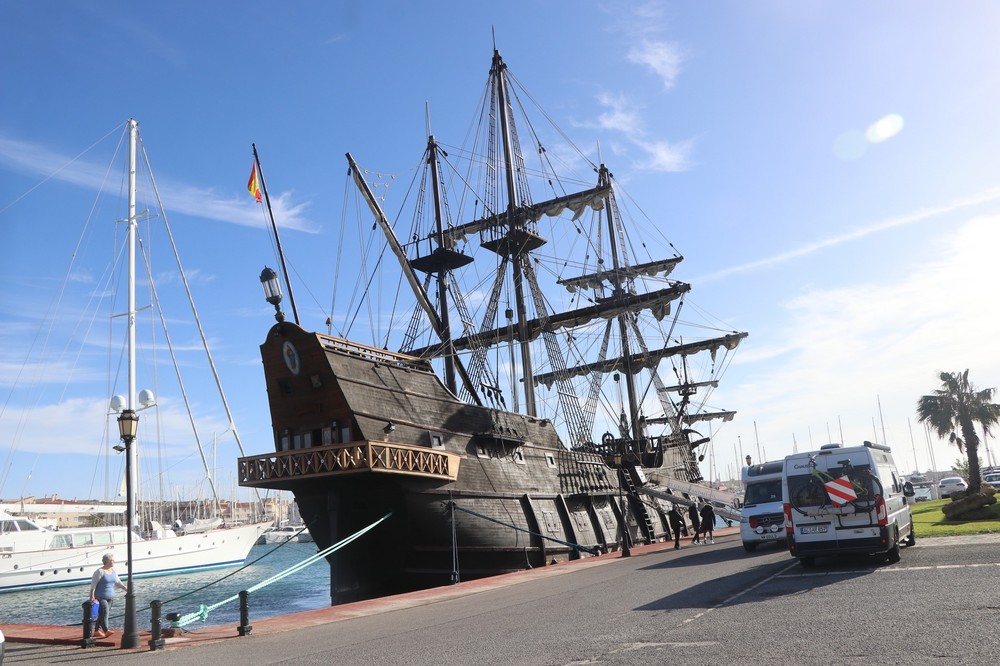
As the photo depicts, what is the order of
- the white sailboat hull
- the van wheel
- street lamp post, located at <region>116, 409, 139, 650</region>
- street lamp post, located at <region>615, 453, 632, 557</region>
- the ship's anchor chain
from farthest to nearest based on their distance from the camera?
the white sailboat hull, street lamp post, located at <region>615, 453, 632, 557</region>, the ship's anchor chain, the van wheel, street lamp post, located at <region>116, 409, 139, 650</region>

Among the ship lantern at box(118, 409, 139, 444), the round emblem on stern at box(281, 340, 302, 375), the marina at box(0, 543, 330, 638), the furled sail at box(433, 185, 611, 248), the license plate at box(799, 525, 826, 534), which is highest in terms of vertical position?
the furled sail at box(433, 185, 611, 248)

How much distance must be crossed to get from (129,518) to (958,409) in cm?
3856

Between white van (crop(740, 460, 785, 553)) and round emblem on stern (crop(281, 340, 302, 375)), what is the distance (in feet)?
39.1

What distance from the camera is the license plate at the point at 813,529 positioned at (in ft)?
43.3

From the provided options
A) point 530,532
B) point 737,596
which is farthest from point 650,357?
point 737,596

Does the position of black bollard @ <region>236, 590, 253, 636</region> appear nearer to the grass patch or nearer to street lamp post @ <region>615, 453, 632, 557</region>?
street lamp post @ <region>615, 453, 632, 557</region>

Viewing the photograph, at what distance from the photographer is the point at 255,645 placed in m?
11.0

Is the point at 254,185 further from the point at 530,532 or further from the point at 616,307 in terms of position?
the point at 616,307

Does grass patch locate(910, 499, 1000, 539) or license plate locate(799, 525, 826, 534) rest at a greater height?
license plate locate(799, 525, 826, 534)

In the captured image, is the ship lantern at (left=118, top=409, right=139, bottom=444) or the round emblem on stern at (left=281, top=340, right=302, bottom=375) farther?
the round emblem on stern at (left=281, top=340, right=302, bottom=375)

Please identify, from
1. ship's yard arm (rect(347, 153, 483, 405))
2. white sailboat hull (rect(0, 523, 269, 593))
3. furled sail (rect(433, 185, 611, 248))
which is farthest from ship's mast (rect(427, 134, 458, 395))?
white sailboat hull (rect(0, 523, 269, 593))

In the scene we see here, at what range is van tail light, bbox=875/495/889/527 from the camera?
12836 mm

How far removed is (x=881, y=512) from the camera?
1291 centimetres

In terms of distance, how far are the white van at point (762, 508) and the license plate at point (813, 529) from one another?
15.9ft
